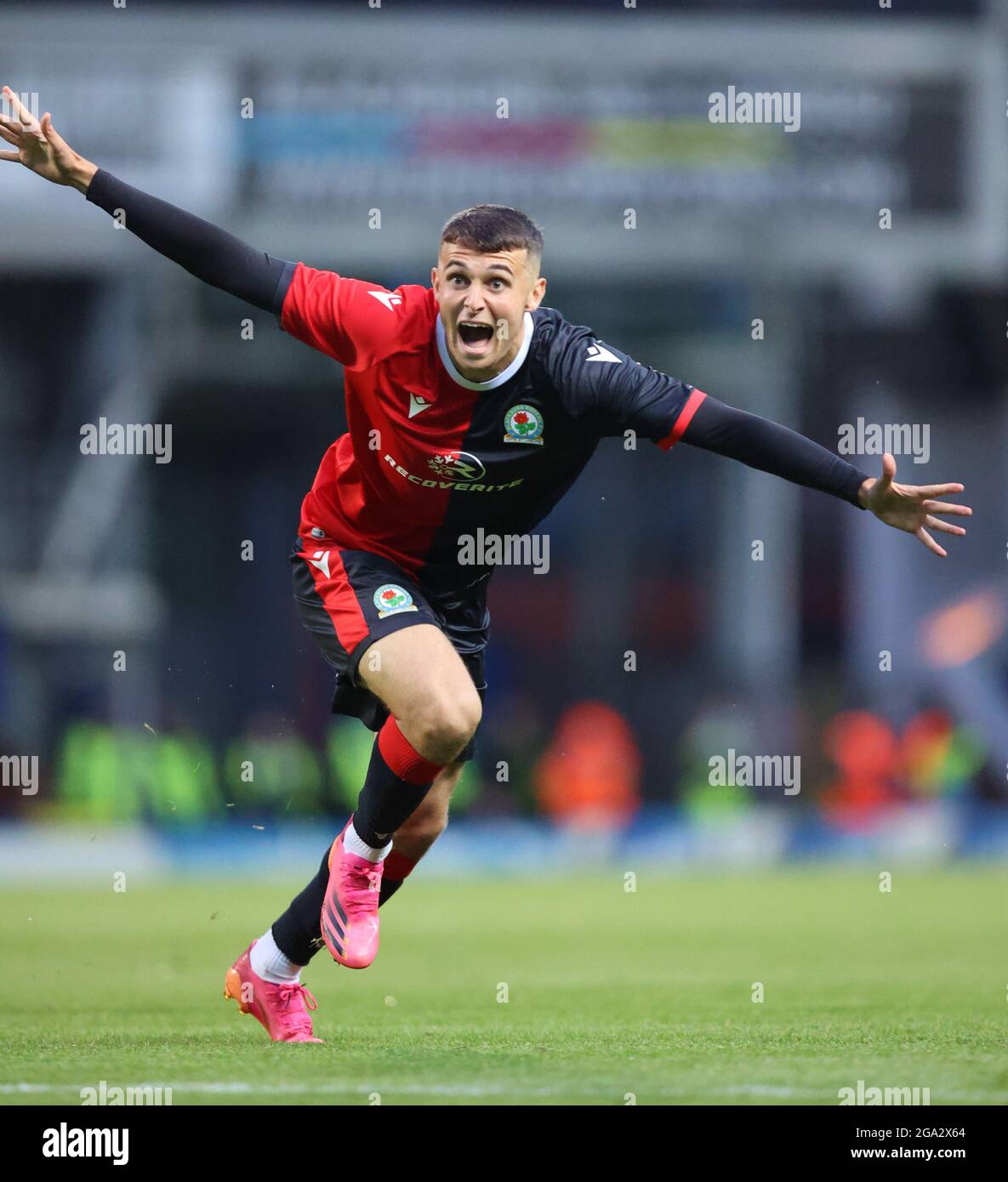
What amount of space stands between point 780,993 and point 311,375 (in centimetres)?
1692

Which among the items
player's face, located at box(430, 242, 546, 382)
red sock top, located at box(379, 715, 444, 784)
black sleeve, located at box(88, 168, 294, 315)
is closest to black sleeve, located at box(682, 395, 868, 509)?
player's face, located at box(430, 242, 546, 382)

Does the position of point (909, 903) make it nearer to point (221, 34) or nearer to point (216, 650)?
point (221, 34)

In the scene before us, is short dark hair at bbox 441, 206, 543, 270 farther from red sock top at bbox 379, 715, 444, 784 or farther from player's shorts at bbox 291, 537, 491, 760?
red sock top at bbox 379, 715, 444, 784

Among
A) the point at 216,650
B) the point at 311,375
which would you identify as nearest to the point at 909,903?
the point at 311,375

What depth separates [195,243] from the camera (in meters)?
5.65

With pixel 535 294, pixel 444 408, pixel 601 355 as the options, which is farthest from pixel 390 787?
pixel 535 294

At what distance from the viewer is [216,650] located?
2591 cm

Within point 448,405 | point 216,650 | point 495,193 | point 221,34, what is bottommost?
point 448,405

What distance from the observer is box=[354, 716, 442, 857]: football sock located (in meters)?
5.69

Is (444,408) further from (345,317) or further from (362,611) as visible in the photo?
(362,611)

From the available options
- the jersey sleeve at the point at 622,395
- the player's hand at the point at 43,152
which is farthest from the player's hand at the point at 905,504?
the player's hand at the point at 43,152

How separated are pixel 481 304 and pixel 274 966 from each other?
2.20 metres

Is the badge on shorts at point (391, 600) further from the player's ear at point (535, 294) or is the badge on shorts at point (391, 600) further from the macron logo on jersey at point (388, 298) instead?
the player's ear at point (535, 294)

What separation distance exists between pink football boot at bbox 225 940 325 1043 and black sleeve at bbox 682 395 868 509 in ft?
7.13
